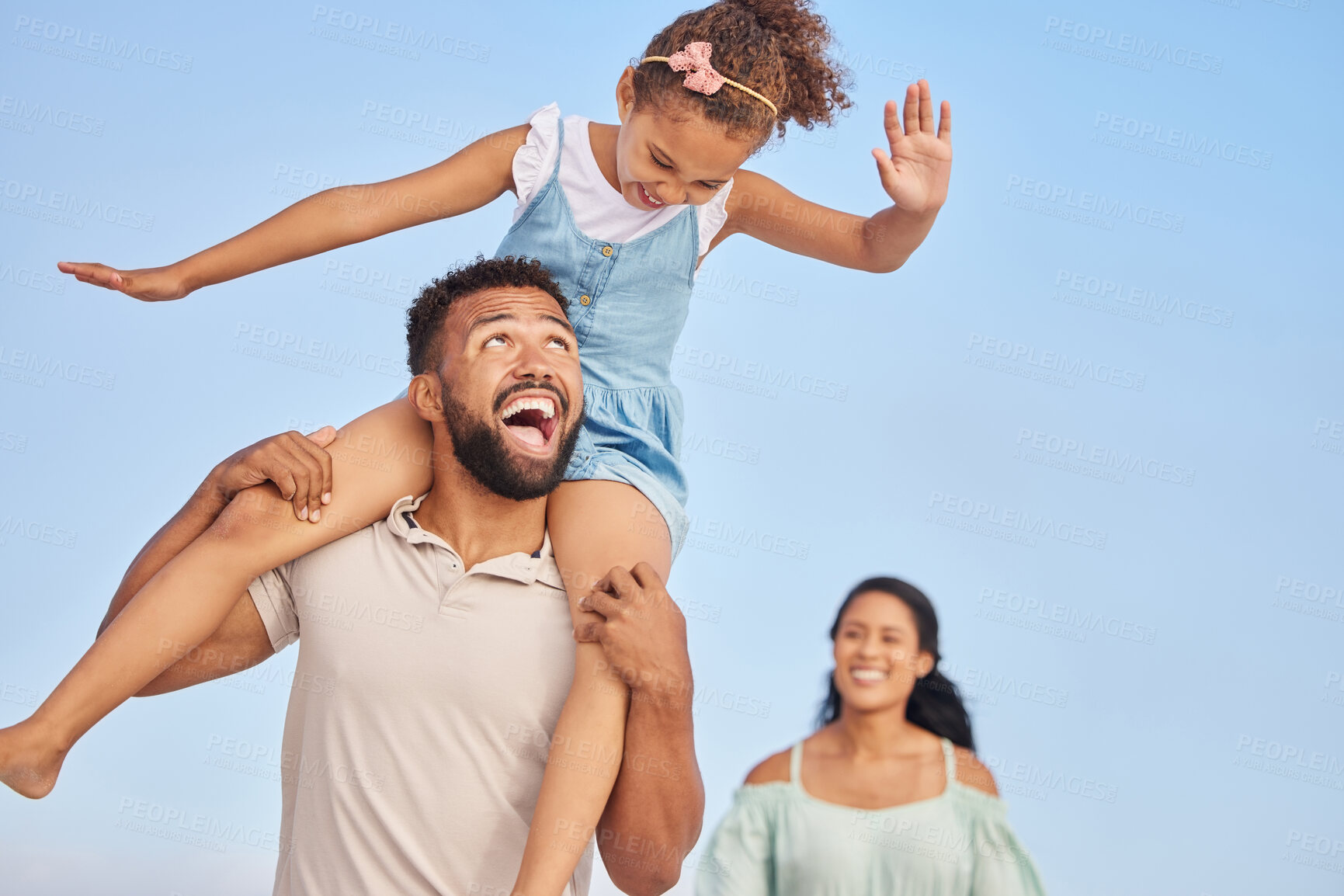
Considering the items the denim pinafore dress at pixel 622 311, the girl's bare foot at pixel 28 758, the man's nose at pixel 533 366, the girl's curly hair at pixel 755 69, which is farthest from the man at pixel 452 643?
the girl's curly hair at pixel 755 69

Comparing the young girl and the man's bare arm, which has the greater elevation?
the young girl

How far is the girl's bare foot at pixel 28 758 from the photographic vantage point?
219 cm

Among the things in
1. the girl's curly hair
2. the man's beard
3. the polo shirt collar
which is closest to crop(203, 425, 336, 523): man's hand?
the polo shirt collar

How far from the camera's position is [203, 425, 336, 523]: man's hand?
7.86 ft

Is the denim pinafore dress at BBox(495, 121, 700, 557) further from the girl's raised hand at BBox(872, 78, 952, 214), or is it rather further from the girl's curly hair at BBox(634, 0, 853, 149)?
the girl's raised hand at BBox(872, 78, 952, 214)

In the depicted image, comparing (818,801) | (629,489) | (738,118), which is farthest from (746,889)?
(738,118)

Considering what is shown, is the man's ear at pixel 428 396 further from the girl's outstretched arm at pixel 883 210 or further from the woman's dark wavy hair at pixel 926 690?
the woman's dark wavy hair at pixel 926 690

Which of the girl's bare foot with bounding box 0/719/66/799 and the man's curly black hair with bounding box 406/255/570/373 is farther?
the man's curly black hair with bounding box 406/255/570/373

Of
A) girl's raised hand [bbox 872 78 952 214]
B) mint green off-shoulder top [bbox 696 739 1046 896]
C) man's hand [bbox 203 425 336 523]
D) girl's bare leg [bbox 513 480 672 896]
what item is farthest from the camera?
girl's raised hand [bbox 872 78 952 214]

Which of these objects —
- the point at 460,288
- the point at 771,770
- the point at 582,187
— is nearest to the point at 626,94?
the point at 582,187

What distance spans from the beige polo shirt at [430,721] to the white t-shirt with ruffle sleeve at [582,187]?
0.73 metres

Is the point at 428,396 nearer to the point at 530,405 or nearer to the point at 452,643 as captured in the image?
the point at 530,405

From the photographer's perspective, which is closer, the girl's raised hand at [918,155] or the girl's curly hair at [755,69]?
the girl's curly hair at [755,69]

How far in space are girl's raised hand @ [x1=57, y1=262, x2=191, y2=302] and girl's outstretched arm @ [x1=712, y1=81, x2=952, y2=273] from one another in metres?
1.17
